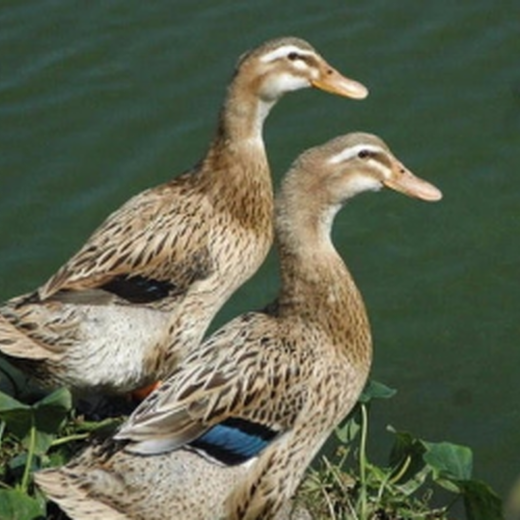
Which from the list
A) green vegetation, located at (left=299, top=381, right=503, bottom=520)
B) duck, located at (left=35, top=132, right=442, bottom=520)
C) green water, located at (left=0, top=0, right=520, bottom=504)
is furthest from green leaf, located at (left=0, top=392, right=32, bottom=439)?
green water, located at (left=0, top=0, right=520, bottom=504)

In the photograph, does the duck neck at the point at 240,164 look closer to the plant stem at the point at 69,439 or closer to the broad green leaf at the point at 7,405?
the plant stem at the point at 69,439

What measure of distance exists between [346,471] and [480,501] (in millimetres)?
1013

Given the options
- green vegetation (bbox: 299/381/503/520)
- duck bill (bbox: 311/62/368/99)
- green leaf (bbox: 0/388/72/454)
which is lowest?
green vegetation (bbox: 299/381/503/520)

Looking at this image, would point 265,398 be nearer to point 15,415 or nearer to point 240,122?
point 15,415

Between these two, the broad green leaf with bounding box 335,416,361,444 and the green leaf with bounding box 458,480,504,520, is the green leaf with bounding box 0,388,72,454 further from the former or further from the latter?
the green leaf with bounding box 458,480,504,520

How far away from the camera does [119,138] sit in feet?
36.8

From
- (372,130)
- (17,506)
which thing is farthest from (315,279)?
(372,130)

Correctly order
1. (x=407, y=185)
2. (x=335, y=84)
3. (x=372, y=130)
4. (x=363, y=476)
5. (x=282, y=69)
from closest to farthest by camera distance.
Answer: (x=363, y=476) → (x=407, y=185) → (x=282, y=69) → (x=335, y=84) → (x=372, y=130)

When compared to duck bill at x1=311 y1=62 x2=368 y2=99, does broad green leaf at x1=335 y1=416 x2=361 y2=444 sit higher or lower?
lower

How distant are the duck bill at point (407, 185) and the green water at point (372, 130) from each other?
4.31ft

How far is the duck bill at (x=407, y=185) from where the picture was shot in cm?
840

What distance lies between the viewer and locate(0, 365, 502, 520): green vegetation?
7.84 m

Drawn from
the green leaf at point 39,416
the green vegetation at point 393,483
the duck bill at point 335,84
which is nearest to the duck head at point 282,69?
the duck bill at point 335,84

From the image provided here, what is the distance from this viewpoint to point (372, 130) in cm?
1110
